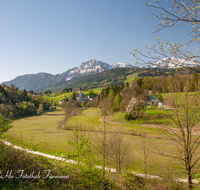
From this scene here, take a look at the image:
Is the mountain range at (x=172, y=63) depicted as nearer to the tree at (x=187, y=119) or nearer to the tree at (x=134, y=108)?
the tree at (x=187, y=119)

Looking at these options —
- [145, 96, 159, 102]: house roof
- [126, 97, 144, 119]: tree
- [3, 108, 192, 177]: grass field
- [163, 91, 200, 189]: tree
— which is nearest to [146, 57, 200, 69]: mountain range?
[163, 91, 200, 189]: tree

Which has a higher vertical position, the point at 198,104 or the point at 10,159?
the point at 198,104

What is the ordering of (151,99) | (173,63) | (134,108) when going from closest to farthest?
(173,63) → (134,108) → (151,99)

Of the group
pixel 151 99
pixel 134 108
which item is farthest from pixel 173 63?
pixel 151 99

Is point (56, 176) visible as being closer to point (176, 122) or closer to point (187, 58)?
point (176, 122)

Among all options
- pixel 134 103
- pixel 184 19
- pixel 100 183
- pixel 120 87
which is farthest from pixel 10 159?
pixel 120 87

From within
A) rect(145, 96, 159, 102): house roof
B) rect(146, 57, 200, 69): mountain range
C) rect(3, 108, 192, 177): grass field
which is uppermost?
rect(146, 57, 200, 69): mountain range

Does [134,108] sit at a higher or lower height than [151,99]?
lower

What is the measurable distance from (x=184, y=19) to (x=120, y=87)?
178ft

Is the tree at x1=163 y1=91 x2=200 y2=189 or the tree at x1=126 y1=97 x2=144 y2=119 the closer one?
the tree at x1=163 y1=91 x2=200 y2=189

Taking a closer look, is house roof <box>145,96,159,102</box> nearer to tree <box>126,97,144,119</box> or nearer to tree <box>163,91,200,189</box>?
tree <box>126,97,144,119</box>

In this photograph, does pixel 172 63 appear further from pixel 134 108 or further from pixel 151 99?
pixel 151 99

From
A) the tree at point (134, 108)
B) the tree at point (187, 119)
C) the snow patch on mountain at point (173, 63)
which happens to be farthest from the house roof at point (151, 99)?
the snow patch on mountain at point (173, 63)

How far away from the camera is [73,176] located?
5789 millimetres
